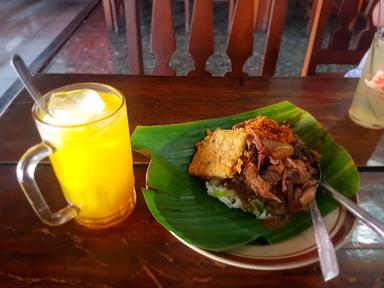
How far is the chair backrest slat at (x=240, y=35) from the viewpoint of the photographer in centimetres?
147

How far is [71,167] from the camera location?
65 cm

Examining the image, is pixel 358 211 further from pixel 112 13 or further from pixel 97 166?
pixel 112 13

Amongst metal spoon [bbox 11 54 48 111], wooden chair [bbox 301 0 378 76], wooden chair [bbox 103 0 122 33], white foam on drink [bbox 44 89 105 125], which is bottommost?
wooden chair [bbox 103 0 122 33]

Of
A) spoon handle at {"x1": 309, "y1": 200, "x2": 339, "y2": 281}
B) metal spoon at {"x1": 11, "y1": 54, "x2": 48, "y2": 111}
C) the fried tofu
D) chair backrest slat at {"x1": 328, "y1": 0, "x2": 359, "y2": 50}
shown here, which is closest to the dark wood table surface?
spoon handle at {"x1": 309, "y1": 200, "x2": 339, "y2": 281}

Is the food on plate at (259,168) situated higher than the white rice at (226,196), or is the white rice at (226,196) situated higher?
the food on plate at (259,168)

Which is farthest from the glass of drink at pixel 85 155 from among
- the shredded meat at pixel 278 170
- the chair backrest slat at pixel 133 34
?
the chair backrest slat at pixel 133 34

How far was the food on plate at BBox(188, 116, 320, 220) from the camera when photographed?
2.37 feet

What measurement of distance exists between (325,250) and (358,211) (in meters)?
0.12

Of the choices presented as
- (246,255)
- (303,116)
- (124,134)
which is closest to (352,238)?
(246,255)

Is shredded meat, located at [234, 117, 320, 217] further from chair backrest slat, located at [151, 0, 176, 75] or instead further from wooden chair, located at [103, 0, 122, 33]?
wooden chair, located at [103, 0, 122, 33]

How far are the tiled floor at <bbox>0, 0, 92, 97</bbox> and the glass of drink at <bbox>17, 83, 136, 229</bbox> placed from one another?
2.46 m

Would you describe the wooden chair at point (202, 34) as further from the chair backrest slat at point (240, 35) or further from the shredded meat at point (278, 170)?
the shredded meat at point (278, 170)

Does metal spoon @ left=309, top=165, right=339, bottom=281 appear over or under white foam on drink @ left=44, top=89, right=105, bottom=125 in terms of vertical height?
under

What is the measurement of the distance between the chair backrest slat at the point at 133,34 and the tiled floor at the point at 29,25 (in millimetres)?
1681
